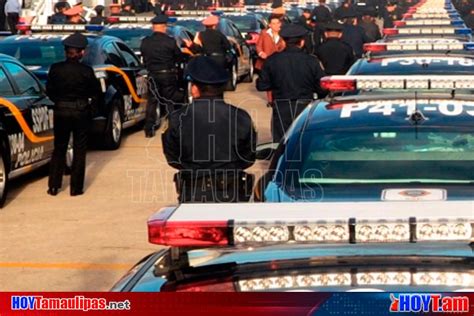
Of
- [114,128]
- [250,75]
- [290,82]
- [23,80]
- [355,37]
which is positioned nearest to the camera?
[290,82]

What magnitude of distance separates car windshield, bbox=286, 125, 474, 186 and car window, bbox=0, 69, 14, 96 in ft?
19.9

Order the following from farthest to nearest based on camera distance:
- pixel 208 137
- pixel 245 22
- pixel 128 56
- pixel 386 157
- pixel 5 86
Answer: pixel 245 22 < pixel 128 56 < pixel 5 86 < pixel 208 137 < pixel 386 157

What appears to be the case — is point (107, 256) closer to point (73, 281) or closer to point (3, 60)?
point (73, 281)

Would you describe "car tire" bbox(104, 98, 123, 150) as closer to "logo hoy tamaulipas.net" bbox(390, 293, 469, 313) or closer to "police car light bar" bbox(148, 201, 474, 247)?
"police car light bar" bbox(148, 201, 474, 247)

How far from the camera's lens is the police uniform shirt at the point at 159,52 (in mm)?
16266

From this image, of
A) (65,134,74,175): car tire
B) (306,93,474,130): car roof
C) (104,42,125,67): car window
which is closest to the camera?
(306,93,474,130): car roof

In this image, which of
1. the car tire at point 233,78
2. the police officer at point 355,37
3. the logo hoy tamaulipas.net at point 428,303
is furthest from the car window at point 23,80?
the car tire at point 233,78

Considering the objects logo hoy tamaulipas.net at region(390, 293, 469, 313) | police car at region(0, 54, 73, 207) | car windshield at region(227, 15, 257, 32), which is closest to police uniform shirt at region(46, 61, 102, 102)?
police car at region(0, 54, 73, 207)

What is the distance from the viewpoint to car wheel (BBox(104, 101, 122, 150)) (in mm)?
15172

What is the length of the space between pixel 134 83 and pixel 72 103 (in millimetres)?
4740

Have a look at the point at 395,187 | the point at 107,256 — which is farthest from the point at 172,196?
the point at 395,187

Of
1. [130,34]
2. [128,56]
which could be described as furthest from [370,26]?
[128,56]

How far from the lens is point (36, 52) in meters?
15.8

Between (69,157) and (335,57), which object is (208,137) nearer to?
(69,157)
